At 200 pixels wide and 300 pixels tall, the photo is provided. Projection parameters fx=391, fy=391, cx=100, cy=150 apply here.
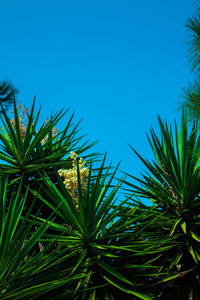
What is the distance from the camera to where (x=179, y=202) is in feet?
13.4

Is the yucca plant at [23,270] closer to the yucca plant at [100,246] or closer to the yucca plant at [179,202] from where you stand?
the yucca plant at [100,246]

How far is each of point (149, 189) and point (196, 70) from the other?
1.41 meters

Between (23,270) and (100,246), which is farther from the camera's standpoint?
Answer: (100,246)

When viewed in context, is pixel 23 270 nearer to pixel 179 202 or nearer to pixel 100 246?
pixel 100 246

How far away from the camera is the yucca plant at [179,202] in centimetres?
369

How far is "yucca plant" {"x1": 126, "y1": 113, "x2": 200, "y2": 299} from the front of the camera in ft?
12.1

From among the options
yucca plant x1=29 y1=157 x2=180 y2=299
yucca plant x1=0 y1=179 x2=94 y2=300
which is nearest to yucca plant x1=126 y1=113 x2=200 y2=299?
yucca plant x1=29 y1=157 x2=180 y2=299

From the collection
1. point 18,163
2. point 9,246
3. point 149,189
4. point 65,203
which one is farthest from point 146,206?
point 9,246

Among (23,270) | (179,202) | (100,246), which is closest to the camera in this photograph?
(23,270)

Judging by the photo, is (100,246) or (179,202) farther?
(179,202)

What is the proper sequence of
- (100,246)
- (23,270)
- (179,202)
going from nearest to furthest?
(23,270), (100,246), (179,202)

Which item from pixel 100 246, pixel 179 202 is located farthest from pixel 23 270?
pixel 179 202

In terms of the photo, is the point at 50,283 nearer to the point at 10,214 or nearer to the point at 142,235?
the point at 10,214

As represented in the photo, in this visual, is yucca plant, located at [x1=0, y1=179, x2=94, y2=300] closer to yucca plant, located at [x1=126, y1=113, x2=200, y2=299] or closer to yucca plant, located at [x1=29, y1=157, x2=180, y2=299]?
yucca plant, located at [x1=29, y1=157, x2=180, y2=299]
